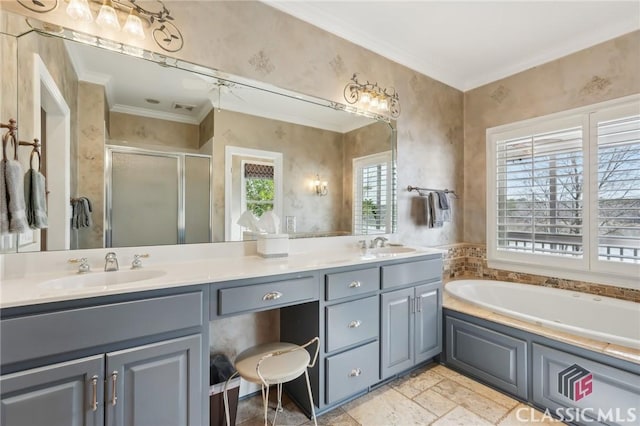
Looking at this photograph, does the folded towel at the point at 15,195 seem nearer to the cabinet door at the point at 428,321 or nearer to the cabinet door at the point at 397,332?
the cabinet door at the point at 397,332

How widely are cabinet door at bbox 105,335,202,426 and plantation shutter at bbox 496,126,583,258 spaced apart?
295cm

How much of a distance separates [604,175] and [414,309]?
1.88 m

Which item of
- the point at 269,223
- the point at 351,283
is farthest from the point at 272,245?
the point at 351,283

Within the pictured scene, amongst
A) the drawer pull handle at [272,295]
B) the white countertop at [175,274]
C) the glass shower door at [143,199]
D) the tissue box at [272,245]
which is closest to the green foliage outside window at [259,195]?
the tissue box at [272,245]

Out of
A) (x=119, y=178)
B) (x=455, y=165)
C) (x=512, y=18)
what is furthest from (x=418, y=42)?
(x=119, y=178)

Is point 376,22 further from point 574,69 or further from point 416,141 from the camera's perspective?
point 574,69

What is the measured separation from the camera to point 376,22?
90.4 inches

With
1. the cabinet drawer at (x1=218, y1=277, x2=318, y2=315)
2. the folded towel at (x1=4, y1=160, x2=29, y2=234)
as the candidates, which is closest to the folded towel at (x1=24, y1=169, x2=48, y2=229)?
the folded towel at (x1=4, y1=160, x2=29, y2=234)

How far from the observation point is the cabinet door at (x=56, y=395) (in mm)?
996

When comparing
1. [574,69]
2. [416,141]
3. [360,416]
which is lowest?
[360,416]

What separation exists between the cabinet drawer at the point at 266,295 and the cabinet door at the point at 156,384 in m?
0.20

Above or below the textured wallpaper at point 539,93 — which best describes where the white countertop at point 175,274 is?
below

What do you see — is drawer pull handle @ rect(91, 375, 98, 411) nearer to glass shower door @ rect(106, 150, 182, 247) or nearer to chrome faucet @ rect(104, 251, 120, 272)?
chrome faucet @ rect(104, 251, 120, 272)

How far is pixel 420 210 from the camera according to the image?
2963mm
